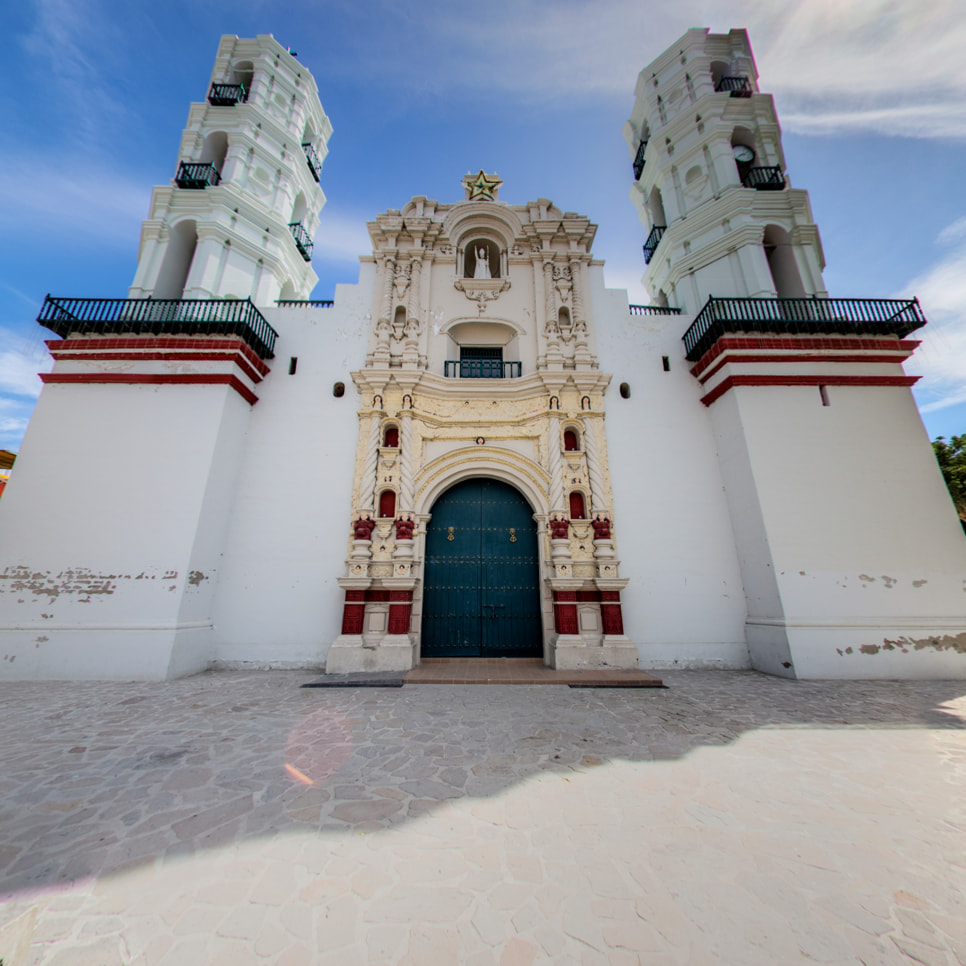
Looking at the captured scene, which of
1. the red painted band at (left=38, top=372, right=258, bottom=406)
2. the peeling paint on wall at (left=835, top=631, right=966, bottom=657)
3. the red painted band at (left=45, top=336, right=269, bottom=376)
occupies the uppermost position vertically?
the red painted band at (left=45, top=336, right=269, bottom=376)

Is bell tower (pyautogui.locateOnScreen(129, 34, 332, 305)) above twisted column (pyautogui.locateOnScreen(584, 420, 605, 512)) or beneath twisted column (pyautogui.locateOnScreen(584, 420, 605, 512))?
above

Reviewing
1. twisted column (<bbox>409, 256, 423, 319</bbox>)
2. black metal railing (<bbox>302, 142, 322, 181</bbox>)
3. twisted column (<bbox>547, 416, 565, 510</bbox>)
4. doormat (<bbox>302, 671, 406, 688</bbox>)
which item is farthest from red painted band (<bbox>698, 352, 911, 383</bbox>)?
black metal railing (<bbox>302, 142, 322, 181</bbox>)

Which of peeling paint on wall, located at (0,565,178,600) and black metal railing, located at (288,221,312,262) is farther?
black metal railing, located at (288,221,312,262)

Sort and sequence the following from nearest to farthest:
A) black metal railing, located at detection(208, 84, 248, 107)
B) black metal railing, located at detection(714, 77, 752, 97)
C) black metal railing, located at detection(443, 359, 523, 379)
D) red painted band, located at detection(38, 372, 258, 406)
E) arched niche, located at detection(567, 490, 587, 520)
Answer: red painted band, located at detection(38, 372, 258, 406)
arched niche, located at detection(567, 490, 587, 520)
black metal railing, located at detection(443, 359, 523, 379)
black metal railing, located at detection(208, 84, 248, 107)
black metal railing, located at detection(714, 77, 752, 97)

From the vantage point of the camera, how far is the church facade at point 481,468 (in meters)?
6.90

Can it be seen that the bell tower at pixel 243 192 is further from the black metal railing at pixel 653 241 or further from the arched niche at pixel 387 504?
the black metal railing at pixel 653 241

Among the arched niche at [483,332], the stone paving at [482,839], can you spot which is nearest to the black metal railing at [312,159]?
the arched niche at [483,332]

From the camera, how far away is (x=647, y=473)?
8492 mm

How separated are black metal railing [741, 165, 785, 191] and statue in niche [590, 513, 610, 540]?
1052 cm

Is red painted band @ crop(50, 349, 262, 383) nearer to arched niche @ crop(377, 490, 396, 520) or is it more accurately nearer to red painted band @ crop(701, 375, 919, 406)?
arched niche @ crop(377, 490, 396, 520)

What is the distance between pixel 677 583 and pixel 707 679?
1.81 metres

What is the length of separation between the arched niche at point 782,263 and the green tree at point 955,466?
8.56 metres

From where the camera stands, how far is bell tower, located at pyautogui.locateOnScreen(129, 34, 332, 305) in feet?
33.2

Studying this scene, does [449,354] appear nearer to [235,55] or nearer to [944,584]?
[944,584]
